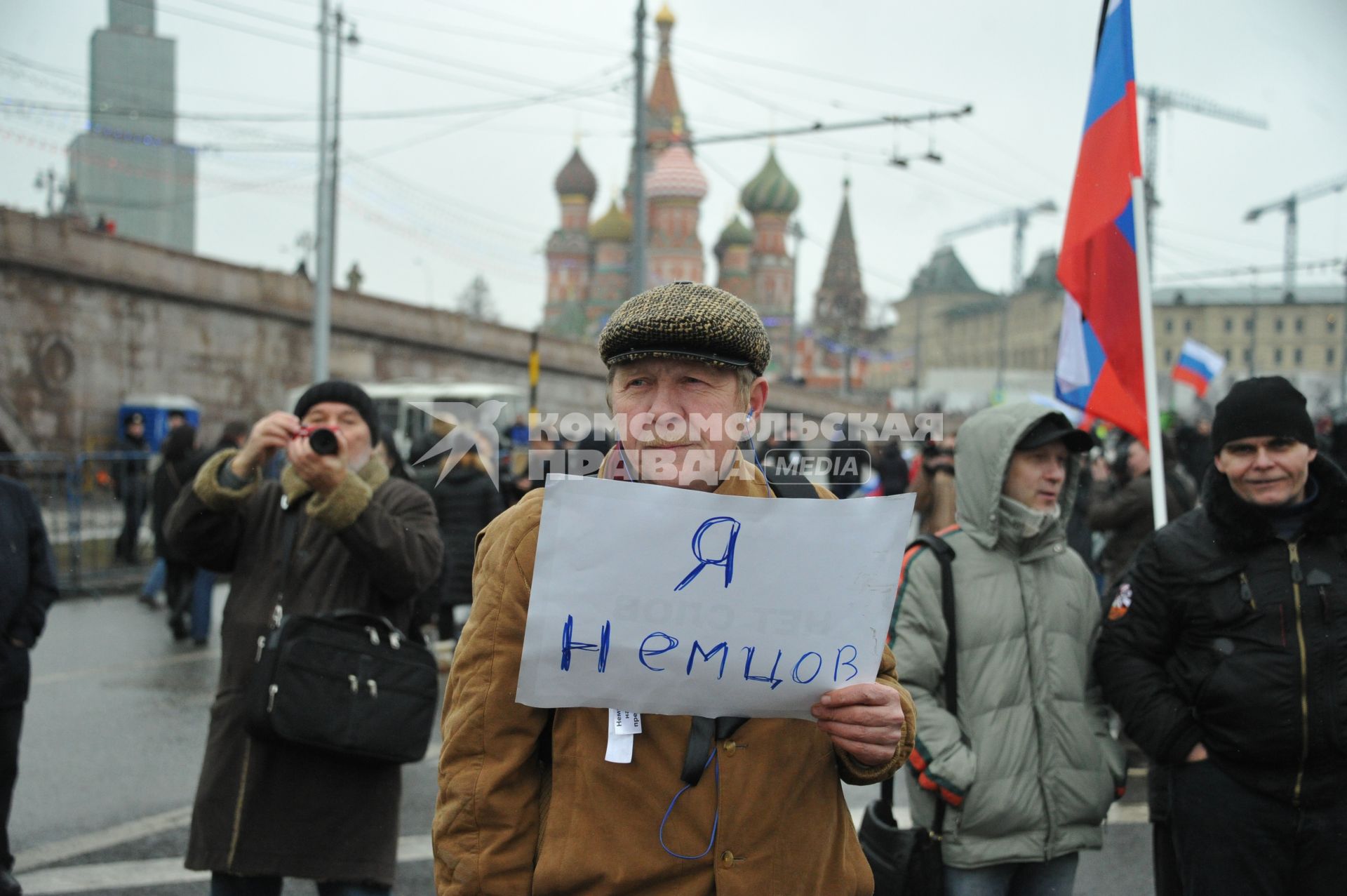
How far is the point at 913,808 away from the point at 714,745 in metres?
1.46

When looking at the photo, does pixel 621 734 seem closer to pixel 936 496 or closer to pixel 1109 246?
pixel 1109 246

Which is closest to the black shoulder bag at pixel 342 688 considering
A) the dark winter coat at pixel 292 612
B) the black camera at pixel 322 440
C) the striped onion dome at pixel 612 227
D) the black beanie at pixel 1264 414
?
the dark winter coat at pixel 292 612

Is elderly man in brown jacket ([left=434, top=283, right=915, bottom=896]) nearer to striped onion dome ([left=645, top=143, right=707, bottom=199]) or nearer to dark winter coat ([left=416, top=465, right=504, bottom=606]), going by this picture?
dark winter coat ([left=416, top=465, right=504, bottom=606])

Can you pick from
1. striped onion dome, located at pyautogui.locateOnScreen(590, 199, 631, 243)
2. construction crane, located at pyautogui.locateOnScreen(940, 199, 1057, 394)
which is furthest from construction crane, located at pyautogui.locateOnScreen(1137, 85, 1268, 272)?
striped onion dome, located at pyautogui.locateOnScreen(590, 199, 631, 243)

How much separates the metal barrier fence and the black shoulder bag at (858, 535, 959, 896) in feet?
36.8

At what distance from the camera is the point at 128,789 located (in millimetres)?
5715

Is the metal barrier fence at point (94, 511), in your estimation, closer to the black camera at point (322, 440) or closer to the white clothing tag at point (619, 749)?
the black camera at point (322, 440)

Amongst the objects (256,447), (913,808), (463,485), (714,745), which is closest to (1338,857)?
(913,808)

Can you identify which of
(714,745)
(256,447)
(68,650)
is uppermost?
(256,447)

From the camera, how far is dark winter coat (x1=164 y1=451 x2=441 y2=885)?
2.99 metres

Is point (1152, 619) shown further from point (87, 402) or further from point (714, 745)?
point (87, 402)

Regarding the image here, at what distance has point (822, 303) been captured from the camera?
83.9 metres

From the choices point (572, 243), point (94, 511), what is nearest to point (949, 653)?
point (94, 511)

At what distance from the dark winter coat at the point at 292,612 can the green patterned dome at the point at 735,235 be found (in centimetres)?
7351
